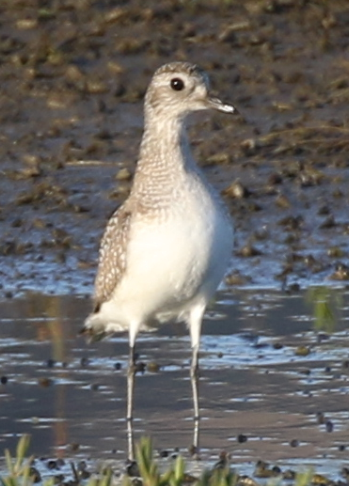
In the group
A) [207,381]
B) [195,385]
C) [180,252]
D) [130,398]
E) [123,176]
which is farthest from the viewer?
[123,176]

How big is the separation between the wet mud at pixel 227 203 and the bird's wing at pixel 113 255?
50cm

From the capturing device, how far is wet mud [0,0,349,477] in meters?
8.76

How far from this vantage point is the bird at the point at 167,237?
8773 millimetres

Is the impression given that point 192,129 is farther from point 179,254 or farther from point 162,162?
point 179,254

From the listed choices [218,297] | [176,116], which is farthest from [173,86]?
[218,297]

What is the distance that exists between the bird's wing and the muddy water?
494mm

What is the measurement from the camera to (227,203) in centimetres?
1323

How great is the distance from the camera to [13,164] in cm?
1436

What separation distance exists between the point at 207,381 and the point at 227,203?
385 cm

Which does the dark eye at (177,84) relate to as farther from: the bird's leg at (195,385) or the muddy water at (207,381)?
the muddy water at (207,381)

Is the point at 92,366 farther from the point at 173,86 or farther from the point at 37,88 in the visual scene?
the point at 37,88

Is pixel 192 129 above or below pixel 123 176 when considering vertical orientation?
above

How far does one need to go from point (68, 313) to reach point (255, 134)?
13.0 ft


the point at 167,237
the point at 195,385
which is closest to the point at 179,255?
the point at 167,237
